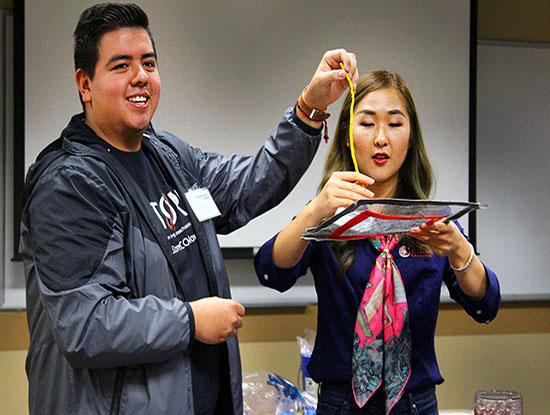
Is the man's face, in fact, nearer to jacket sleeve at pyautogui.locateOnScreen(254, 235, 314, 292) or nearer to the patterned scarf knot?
jacket sleeve at pyautogui.locateOnScreen(254, 235, 314, 292)

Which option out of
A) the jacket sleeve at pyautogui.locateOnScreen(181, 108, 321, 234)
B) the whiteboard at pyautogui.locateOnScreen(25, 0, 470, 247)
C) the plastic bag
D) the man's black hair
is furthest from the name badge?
the whiteboard at pyautogui.locateOnScreen(25, 0, 470, 247)

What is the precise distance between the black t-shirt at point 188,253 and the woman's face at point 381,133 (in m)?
0.51

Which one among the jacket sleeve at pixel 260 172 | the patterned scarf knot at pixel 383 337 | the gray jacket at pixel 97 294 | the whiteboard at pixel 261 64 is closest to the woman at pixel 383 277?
the patterned scarf knot at pixel 383 337

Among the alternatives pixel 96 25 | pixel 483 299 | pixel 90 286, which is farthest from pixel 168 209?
pixel 483 299

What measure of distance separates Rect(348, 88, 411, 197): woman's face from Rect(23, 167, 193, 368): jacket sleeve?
66cm

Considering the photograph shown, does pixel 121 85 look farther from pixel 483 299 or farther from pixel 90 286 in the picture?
pixel 483 299

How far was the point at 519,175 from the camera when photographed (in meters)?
3.60

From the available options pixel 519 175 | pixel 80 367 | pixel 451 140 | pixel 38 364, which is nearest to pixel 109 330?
pixel 80 367

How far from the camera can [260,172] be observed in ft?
5.33

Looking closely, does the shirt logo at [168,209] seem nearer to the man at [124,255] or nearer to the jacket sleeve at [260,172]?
the man at [124,255]

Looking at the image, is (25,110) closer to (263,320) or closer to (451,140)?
(263,320)

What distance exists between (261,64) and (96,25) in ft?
6.17

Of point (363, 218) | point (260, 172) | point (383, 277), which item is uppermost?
point (260, 172)

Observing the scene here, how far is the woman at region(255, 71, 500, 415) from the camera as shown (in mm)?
1533
